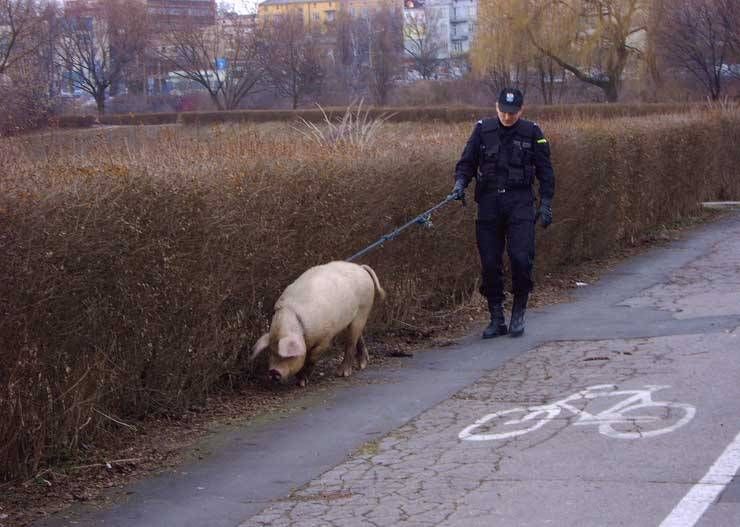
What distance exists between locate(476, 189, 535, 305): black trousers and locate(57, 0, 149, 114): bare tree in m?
24.4

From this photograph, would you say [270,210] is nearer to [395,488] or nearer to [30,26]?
[395,488]

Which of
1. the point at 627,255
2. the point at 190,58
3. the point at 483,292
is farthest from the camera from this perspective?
the point at 190,58

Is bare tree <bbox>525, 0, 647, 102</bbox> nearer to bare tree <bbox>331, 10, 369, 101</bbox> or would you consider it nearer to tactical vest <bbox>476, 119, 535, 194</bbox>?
bare tree <bbox>331, 10, 369, 101</bbox>

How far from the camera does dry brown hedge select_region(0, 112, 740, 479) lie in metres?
5.75

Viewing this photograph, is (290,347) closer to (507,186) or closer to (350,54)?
(507,186)

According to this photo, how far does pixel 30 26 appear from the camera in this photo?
78.1 ft

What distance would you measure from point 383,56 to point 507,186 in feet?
144

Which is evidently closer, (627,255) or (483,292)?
(483,292)

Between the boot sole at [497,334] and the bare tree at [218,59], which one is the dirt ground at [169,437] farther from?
the bare tree at [218,59]

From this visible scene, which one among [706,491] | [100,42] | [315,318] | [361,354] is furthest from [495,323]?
[100,42]

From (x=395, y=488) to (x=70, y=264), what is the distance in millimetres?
2101

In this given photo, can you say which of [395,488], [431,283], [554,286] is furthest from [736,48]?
[395,488]

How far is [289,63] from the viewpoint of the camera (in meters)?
44.3

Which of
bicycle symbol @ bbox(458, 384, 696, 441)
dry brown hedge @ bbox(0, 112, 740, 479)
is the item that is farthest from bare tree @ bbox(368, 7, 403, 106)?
Answer: bicycle symbol @ bbox(458, 384, 696, 441)
